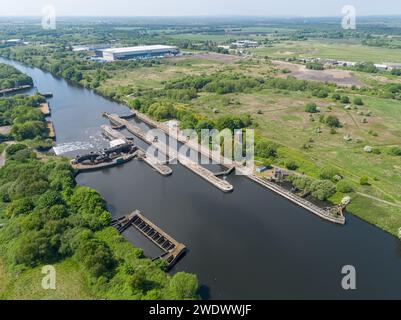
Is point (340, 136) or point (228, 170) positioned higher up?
point (340, 136)

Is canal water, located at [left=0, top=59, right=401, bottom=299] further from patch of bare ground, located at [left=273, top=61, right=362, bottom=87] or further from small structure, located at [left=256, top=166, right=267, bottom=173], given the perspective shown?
patch of bare ground, located at [left=273, top=61, right=362, bottom=87]

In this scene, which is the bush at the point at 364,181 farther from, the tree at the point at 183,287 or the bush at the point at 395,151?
the tree at the point at 183,287

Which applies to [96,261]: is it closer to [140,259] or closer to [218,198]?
[140,259]

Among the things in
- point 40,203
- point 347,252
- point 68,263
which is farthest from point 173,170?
point 347,252

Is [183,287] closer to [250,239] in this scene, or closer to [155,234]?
[155,234]

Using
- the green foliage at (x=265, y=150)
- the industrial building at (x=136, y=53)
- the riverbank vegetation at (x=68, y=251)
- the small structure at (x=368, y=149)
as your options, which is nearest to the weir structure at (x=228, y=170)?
the green foliage at (x=265, y=150)

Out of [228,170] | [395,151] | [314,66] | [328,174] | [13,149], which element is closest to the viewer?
[328,174]

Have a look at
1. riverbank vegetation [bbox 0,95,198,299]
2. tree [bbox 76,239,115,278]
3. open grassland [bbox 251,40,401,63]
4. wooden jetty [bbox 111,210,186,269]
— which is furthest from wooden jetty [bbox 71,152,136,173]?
open grassland [bbox 251,40,401,63]

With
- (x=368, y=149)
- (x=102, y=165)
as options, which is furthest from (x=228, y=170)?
(x=368, y=149)
